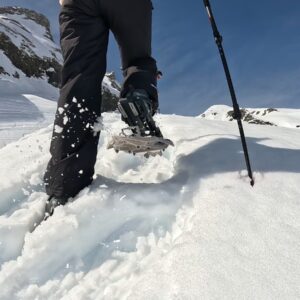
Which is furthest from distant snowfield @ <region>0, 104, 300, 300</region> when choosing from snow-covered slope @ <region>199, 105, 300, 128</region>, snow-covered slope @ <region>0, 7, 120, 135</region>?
snow-covered slope @ <region>199, 105, 300, 128</region>

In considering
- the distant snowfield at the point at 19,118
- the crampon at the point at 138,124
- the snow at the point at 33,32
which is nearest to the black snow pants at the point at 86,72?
the crampon at the point at 138,124

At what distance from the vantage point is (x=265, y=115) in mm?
80562

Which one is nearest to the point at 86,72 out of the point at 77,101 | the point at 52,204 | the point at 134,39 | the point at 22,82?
the point at 77,101

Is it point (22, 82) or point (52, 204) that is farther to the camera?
point (22, 82)

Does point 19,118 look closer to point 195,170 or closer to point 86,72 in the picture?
point 86,72

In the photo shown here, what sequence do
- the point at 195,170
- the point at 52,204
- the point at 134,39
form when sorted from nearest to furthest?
1. the point at 52,204
2. the point at 195,170
3. the point at 134,39

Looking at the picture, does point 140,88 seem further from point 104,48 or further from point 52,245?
point 52,245

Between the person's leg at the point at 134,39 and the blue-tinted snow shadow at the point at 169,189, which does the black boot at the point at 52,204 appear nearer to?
the blue-tinted snow shadow at the point at 169,189

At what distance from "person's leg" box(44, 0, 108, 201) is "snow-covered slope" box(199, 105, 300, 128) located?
52777 mm

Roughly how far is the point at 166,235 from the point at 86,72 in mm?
1212

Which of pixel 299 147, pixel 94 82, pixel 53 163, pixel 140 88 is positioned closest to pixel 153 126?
pixel 140 88

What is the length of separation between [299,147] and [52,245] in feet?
7.77

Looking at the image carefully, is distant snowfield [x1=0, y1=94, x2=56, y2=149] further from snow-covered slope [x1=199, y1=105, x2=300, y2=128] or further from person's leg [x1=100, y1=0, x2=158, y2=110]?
snow-covered slope [x1=199, y1=105, x2=300, y2=128]

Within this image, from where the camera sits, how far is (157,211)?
8.17 feet
